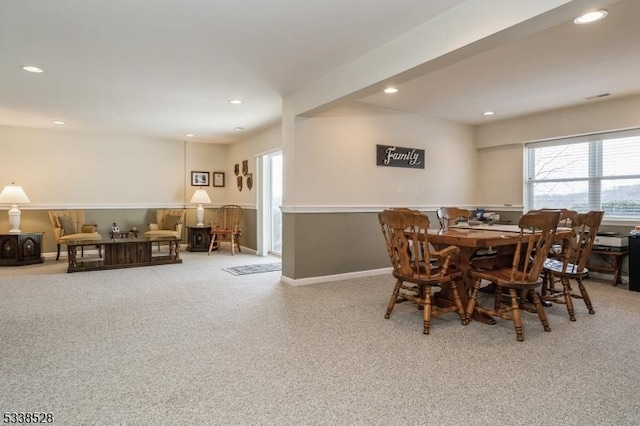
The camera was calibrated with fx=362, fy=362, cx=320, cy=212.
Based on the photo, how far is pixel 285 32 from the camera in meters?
2.76

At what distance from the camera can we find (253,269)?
5.35 meters

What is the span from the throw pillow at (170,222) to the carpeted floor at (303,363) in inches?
132

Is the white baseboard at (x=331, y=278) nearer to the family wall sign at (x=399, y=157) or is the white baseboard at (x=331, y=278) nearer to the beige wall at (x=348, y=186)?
the beige wall at (x=348, y=186)

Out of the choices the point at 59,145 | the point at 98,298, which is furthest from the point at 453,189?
the point at 59,145

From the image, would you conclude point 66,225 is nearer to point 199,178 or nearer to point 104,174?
point 104,174

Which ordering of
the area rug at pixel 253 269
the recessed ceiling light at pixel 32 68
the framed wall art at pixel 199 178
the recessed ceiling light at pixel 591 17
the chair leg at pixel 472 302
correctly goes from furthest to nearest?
the framed wall art at pixel 199 178
the area rug at pixel 253 269
the recessed ceiling light at pixel 32 68
the chair leg at pixel 472 302
the recessed ceiling light at pixel 591 17

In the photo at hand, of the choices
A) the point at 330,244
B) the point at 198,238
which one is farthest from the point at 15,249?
the point at 330,244

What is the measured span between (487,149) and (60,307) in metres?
6.16

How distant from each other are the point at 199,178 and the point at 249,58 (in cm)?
509

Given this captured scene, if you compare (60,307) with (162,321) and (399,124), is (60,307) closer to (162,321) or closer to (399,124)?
(162,321)

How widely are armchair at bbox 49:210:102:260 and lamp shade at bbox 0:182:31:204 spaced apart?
515 millimetres

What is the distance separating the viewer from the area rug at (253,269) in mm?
5125

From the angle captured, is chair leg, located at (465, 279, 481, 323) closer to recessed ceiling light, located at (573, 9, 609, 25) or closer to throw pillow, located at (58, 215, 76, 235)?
recessed ceiling light, located at (573, 9, 609, 25)

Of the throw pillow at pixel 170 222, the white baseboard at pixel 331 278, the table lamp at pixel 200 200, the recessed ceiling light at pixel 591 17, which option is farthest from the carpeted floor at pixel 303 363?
the table lamp at pixel 200 200
